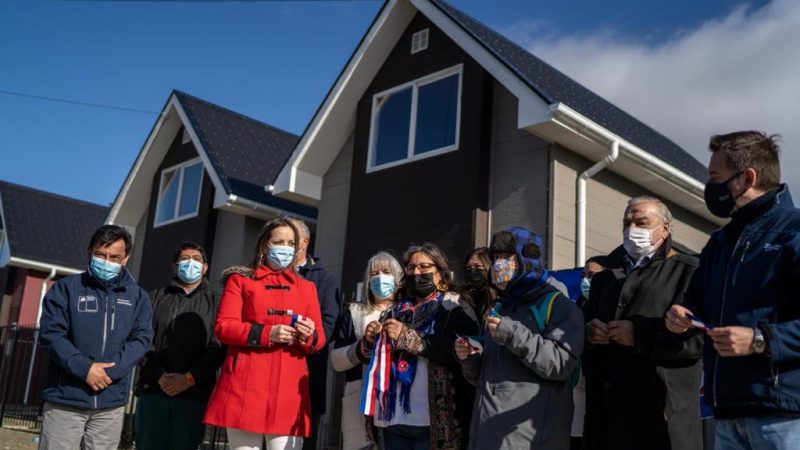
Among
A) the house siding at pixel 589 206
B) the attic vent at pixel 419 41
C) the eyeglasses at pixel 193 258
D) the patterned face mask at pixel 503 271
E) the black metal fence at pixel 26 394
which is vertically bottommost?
the black metal fence at pixel 26 394

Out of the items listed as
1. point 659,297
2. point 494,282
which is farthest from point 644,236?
point 494,282

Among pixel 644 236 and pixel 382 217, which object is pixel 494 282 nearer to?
pixel 644 236

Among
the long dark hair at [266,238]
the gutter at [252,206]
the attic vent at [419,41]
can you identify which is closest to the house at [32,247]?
the gutter at [252,206]

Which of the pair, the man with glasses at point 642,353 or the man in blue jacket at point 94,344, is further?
the man in blue jacket at point 94,344

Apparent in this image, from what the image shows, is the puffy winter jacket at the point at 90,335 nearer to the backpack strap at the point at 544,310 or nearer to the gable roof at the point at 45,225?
the backpack strap at the point at 544,310

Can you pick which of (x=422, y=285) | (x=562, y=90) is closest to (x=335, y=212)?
(x=562, y=90)

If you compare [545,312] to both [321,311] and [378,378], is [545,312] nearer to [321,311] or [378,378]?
[378,378]

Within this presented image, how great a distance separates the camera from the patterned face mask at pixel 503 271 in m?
4.07

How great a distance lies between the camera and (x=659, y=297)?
385cm

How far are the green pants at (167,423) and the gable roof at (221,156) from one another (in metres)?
8.30

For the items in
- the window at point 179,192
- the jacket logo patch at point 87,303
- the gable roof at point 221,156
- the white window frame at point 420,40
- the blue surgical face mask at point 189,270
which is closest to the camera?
the jacket logo patch at point 87,303

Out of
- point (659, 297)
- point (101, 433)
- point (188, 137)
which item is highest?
point (188, 137)

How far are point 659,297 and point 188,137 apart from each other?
14071 mm

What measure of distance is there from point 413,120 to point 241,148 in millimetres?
5855
